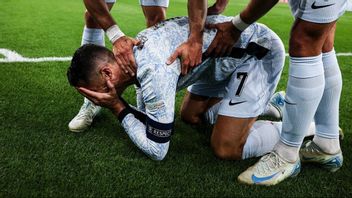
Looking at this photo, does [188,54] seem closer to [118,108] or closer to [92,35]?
[118,108]

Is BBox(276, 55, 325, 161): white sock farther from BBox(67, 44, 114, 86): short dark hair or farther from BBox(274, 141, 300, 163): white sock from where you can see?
BBox(67, 44, 114, 86): short dark hair

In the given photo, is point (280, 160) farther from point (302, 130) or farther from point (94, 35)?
point (94, 35)

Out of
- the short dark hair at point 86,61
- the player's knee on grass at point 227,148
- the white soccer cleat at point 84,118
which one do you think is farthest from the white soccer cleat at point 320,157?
the white soccer cleat at point 84,118

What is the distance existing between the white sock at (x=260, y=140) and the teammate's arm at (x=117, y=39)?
0.80m

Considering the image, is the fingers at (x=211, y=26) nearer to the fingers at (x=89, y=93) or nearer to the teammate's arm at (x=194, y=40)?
the teammate's arm at (x=194, y=40)

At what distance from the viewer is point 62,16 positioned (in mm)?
7582

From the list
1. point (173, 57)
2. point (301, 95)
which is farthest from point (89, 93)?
point (301, 95)

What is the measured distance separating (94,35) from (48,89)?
0.65 metres

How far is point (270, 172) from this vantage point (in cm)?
232

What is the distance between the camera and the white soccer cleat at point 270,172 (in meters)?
2.31

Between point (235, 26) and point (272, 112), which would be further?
point (272, 112)

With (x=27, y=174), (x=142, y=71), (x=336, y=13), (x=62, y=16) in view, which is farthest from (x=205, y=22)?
(x=62, y=16)

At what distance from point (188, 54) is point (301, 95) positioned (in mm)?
629

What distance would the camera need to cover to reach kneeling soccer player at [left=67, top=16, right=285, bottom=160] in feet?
7.64
